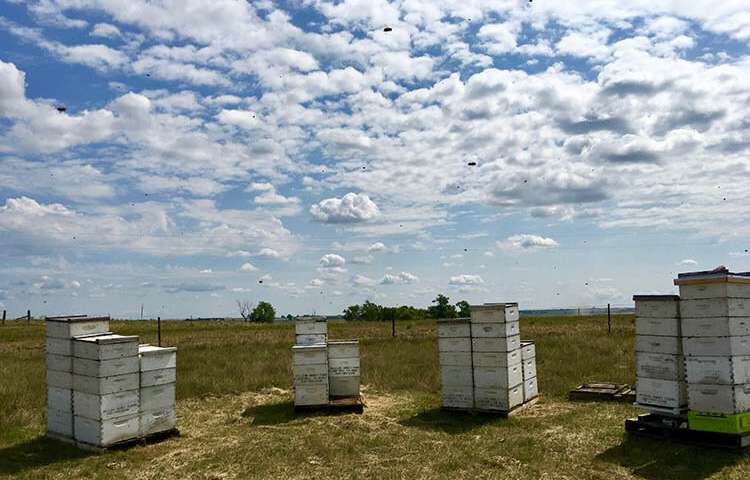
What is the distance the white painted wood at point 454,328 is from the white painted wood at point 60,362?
797 cm

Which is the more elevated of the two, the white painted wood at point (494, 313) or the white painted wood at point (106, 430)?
the white painted wood at point (494, 313)

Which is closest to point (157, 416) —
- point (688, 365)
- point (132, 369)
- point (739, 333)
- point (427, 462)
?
point (132, 369)

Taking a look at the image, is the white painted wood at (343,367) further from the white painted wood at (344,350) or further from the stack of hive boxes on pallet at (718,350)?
the stack of hive boxes on pallet at (718,350)

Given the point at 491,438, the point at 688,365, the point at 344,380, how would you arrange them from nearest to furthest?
the point at 688,365 < the point at 491,438 < the point at 344,380

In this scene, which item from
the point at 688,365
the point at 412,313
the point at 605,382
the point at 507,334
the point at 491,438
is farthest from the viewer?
the point at 412,313

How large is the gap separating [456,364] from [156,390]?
6.66m

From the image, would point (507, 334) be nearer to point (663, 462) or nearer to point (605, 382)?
point (663, 462)

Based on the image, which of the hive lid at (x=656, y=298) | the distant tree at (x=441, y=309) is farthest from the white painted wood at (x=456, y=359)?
the distant tree at (x=441, y=309)

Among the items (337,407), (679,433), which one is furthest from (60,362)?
(679,433)

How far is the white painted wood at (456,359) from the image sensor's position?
1319cm

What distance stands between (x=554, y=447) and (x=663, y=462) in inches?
70.3

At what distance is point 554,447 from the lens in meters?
10.3

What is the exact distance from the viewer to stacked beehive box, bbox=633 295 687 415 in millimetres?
10359

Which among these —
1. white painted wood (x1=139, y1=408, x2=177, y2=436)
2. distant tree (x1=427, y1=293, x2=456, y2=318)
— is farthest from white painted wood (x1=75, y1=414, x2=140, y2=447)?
distant tree (x1=427, y1=293, x2=456, y2=318)
